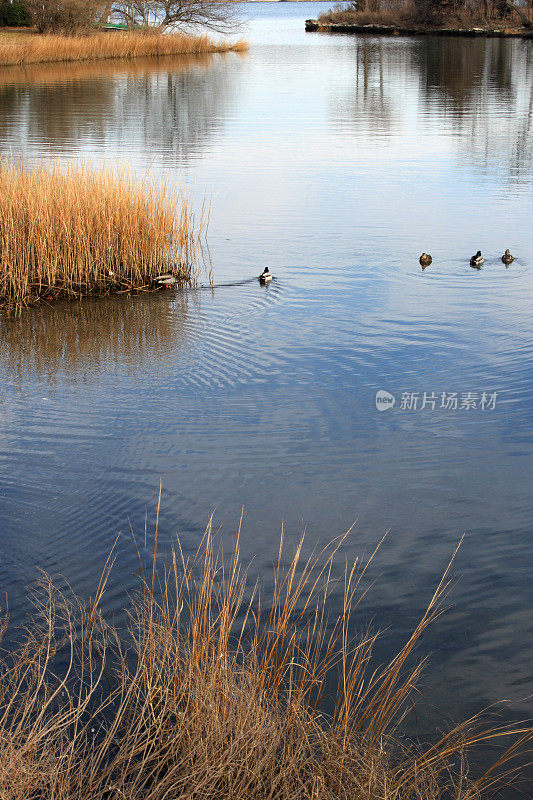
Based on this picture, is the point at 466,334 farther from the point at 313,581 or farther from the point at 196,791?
the point at 196,791

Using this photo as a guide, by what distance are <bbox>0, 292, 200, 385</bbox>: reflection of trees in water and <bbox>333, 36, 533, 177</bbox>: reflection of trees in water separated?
9317mm

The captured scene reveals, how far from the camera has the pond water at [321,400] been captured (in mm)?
4504

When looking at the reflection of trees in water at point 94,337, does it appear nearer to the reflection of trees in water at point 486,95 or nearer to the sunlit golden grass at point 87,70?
the reflection of trees in water at point 486,95

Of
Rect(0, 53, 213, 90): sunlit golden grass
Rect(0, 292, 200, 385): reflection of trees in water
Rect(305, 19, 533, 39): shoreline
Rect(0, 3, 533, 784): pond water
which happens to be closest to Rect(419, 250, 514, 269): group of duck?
Rect(0, 3, 533, 784): pond water

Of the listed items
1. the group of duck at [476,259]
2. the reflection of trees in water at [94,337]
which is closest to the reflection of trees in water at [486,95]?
the group of duck at [476,259]

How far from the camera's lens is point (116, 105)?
76.7 ft

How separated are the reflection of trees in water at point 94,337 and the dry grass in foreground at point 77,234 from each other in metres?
0.30

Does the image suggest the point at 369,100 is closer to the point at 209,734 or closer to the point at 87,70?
the point at 87,70

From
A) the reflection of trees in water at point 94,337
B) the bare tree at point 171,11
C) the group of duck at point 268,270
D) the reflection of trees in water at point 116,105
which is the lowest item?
the reflection of trees in water at point 94,337

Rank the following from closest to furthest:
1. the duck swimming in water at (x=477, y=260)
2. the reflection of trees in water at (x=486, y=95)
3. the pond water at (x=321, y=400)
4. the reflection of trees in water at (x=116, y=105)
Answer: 1. the pond water at (x=321, y=400)
2. the duck swimming in water at (x=477, y=260)
3. the reflection of trees in water at (x=486, y=95)
4. the reflection of trees in water at (x=116, y=105)

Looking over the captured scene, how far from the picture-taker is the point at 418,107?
930 inches

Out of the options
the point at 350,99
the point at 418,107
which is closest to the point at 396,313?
the point at 418,107

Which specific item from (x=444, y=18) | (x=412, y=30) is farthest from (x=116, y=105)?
(x=412, y=30)

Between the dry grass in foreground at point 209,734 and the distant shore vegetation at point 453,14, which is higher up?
the distant shore vegetation at point 453,14
